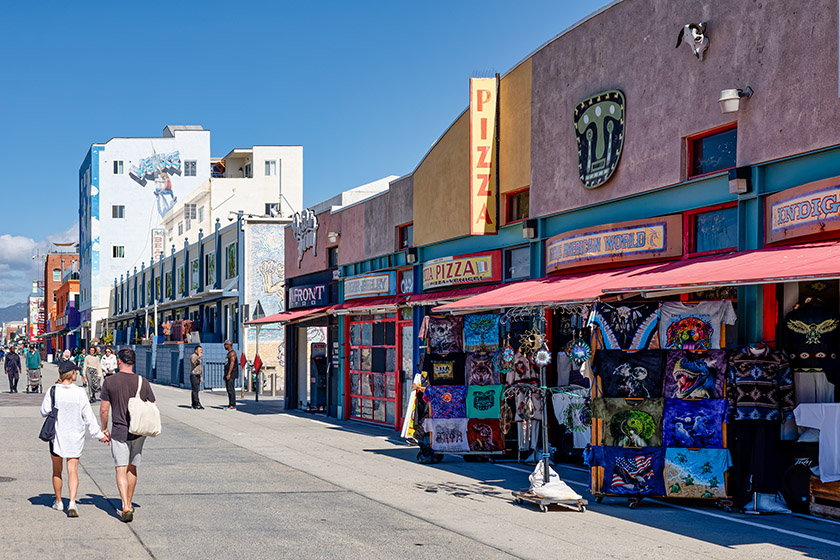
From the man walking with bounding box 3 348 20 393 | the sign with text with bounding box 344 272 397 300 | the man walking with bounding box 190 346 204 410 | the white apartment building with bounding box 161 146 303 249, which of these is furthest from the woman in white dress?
the white apartment building with bounding box 161 146 303 249

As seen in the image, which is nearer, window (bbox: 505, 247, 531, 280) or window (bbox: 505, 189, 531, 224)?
window (bbox: 505, 247, 531, 280)

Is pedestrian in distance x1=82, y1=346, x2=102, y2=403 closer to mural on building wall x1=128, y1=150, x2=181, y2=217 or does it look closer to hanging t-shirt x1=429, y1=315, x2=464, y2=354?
hanging t-shirt x1=429, y1=315, x2=464, y2=354

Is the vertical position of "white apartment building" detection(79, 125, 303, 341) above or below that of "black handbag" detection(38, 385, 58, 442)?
above

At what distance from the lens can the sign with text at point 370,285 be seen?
23.3 m

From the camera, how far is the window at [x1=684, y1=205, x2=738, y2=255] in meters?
12.6

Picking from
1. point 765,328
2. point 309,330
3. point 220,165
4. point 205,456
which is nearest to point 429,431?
point 205,456

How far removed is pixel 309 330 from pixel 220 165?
2402 inches

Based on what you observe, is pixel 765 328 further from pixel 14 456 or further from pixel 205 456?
pixel 14 456

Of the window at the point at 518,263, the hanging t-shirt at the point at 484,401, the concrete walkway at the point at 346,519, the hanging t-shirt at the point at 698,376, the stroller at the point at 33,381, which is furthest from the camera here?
the stroller at the point at 33,381

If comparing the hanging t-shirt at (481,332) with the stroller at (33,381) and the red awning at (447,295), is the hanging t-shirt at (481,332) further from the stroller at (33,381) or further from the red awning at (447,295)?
the stroller at (33,381)

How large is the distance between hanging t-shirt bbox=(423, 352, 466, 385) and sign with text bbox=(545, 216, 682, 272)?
2145 millimetres

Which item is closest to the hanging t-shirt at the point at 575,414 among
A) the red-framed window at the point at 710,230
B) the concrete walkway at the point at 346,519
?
the concrete walkway at the point at 346,519

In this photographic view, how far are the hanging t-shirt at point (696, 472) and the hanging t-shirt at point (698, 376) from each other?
0.65 metres

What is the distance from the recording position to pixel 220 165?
93.1 m
